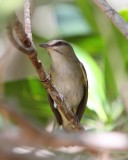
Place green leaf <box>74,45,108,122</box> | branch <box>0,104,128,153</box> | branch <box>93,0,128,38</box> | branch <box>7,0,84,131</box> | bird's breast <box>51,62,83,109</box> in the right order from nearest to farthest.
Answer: branch <box>0,104,128,153</box> < branch <box>7,0,84,131</box> < branch <box>93,0,128,38</box> < green leaf <box>74,45,108,122</box> < bird's breast <box>51,62,83,109</box>

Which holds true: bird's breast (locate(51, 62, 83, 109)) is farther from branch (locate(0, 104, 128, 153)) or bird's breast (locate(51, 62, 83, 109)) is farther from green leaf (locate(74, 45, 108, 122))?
branch (locate(0, 104, 128, 153))

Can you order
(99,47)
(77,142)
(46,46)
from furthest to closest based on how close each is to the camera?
1. (99,47)
2. (46,46)
3. (77,142)

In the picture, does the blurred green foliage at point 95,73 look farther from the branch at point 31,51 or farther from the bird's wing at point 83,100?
the branch at point 31,51

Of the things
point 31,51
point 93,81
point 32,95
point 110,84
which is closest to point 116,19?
point 31,51

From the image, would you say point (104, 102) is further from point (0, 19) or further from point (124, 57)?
point (0, 19)

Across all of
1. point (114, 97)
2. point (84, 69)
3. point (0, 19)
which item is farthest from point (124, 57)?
point (0, 19)

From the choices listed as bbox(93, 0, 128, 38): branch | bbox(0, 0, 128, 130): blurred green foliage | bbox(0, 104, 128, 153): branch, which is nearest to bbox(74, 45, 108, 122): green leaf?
bbox(0, 0, 128, 130): blurred green foliage
